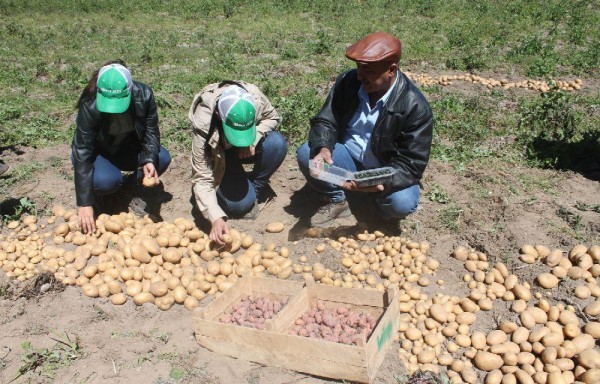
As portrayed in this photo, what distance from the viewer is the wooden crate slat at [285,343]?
2.64m

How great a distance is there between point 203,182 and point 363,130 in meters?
1.20

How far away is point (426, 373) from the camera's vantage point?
2.81 meters

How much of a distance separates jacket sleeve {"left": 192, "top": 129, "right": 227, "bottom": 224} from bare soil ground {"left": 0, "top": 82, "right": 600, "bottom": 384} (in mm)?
546

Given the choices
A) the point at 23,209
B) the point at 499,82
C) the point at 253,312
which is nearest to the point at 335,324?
the point at 253,312

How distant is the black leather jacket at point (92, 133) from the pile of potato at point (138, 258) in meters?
0.30

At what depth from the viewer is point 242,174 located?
4.28 meters

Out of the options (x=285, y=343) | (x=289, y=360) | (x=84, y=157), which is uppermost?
(x=84, y=157)

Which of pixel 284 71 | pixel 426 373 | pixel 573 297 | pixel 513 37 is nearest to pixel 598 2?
pixel 513 37

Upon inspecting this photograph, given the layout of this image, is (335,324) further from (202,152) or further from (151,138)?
(151,138)

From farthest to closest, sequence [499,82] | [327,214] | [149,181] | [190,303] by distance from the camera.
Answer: [499,82] → [327,214] → [149,181] → [190,303]

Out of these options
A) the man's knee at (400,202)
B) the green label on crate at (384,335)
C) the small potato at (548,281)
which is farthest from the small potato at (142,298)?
the small potato at (548,281)

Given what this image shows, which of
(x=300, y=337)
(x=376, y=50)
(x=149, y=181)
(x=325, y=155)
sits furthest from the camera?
(x=149, y=181)

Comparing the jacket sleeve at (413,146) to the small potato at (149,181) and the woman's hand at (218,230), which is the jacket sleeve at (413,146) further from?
the small potato at (149,181)

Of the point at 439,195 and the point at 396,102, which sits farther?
the point at 439,195
